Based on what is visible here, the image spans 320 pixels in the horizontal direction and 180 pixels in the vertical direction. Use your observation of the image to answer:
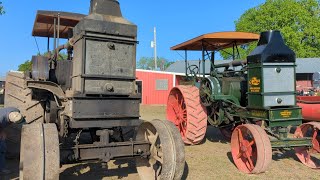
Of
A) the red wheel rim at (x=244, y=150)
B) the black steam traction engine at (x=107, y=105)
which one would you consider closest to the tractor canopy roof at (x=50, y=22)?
the black steam traction engine at (x=107, y=105)

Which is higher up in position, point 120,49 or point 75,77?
point 120,49

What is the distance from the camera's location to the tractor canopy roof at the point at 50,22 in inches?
225

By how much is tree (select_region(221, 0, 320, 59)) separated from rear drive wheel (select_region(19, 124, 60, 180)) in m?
32.6

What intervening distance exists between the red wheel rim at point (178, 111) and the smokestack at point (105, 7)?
3.64 m

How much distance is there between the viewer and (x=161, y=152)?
4055 mm

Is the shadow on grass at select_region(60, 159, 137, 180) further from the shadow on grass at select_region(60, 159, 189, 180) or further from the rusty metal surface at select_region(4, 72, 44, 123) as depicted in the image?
the rusty metal surface at select_region(4, 72, 44, 123)

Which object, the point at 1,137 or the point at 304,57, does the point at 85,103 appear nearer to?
the point at 1,137

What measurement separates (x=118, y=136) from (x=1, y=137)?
171 centimetres

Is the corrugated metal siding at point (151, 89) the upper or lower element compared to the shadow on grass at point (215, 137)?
upper

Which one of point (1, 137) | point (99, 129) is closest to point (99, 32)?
point (99, 129)

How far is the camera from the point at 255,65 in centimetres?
548

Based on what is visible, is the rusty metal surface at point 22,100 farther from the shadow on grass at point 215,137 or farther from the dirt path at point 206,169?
the shadow on grass at point 215,137

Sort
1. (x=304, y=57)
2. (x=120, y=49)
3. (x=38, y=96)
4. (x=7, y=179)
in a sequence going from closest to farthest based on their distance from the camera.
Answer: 1. (x=120, y=49)
2. (x=7, y=179)
3. (x=38, y=96)
4. (x=304, y=57)

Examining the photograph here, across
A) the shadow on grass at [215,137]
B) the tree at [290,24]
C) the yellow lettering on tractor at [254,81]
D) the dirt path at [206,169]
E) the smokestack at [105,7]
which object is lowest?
the dirt path at [206,169]
